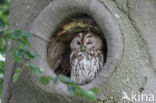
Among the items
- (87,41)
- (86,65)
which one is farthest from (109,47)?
(87,41)

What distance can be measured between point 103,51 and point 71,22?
0.59 metres

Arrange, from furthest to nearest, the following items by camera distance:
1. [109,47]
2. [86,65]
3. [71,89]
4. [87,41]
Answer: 1. [87,41]
2. [86,65]
3. [109,47]
4. [71,89]

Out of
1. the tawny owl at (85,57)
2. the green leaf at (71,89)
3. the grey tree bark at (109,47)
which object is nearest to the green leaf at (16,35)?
the green leaf at (71,89)

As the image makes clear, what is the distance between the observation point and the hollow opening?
2594 mm

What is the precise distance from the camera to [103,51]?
305 centimetres

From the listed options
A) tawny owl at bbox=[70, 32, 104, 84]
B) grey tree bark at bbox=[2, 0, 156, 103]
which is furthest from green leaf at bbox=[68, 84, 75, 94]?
tawny owl at bbox=[70, 32, 104, 84]

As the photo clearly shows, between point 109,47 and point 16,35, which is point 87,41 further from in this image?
point 16,35

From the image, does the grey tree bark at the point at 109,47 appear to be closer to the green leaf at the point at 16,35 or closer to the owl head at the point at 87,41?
the owl head at the point at 87,41

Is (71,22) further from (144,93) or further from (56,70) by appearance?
(144,93)

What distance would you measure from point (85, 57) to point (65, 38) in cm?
27

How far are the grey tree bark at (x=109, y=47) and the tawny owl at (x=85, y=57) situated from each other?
1.86 feet

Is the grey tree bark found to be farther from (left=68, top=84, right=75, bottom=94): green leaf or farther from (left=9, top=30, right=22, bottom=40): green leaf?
(left=9, top=30, right=22, bottom=40): green leaf

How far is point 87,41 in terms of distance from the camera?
295 cm

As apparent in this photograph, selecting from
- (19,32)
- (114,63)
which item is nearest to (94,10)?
(114,63)
